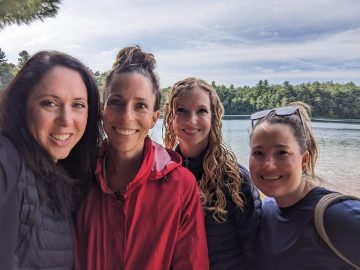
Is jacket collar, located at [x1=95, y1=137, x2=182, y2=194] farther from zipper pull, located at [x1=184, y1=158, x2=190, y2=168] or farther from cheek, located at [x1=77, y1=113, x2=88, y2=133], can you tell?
zipper pull, located at [x1=184, y1=158, x2=190, y2=168]

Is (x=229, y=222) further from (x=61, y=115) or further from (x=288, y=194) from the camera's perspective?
(x=61, y=115)

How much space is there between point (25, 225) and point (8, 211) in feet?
0.42

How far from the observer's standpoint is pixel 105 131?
1953 millimetres

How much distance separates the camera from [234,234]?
207 centimetres

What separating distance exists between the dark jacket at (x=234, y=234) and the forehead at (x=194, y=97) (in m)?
0.70

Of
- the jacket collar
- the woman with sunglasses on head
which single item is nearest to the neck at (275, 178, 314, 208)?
the woman with sunglasses on head

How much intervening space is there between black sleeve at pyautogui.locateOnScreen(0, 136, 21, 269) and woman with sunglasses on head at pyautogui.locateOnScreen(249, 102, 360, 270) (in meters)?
1.27

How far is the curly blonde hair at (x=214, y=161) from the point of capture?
6.86 feet

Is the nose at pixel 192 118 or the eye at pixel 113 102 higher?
the eye at pixel 113 102

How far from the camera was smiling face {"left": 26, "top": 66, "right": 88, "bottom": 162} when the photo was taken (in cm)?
166

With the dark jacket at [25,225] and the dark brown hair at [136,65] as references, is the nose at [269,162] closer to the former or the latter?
the dark brown hair at [136,65]

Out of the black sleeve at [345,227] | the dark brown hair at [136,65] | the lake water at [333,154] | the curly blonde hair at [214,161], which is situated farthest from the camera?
the lake water at [333,154]

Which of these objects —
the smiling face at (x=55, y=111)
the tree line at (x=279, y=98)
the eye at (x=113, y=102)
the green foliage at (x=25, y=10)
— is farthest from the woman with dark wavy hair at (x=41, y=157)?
the green foliage at (x=25, y=10)

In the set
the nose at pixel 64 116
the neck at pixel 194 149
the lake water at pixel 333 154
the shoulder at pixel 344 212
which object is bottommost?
the lake water at pixel 333 154
